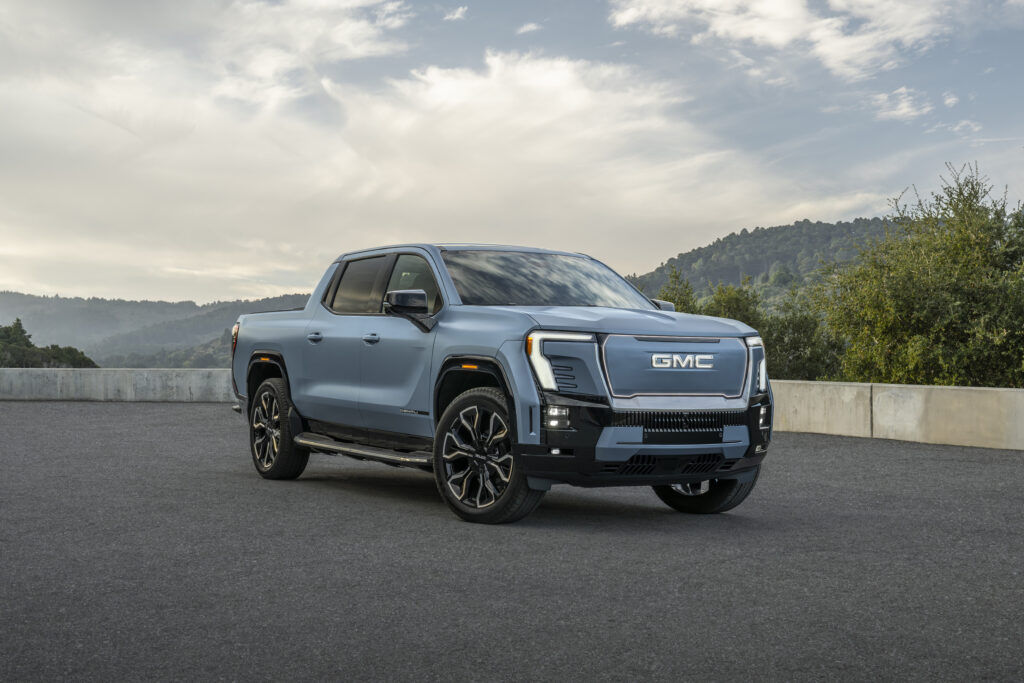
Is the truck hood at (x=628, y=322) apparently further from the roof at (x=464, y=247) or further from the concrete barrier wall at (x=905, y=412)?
the concrete barrier wall at (x=905, y=412)

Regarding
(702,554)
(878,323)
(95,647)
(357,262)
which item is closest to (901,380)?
(878,323)

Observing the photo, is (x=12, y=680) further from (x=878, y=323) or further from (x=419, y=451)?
(x=878, y=323)

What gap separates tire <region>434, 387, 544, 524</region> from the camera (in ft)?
25.4

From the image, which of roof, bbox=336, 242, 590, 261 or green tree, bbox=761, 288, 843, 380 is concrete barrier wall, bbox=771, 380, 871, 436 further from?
green tree, bbox=761, 288, 843, 380

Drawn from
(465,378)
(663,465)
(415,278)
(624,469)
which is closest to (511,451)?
(624,469)

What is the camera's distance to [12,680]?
4211 millimetres

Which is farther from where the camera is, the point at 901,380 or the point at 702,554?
the point at 901,380

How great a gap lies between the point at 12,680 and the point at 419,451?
4.64 meters

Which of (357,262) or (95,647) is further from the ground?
(357,262)

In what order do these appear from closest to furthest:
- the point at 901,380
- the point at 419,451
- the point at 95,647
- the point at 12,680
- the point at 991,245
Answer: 1. the point at 12,680
2. the point at 95,647
3. the point at 419,451
4. the point at 901,380
5. the point at 991,245

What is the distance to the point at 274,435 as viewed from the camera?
10.5 meters

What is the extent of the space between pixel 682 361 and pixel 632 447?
0.70 m

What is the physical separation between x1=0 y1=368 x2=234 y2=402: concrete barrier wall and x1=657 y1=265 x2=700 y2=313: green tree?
1962 inches

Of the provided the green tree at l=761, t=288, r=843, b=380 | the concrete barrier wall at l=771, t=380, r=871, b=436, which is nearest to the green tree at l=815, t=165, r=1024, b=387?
the concrete barrier wall at l=771, t=380, r=871, b=436
